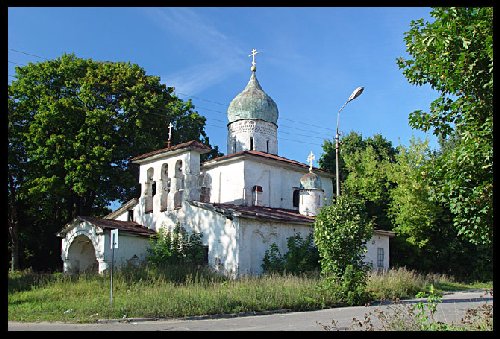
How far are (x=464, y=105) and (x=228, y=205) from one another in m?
17.4

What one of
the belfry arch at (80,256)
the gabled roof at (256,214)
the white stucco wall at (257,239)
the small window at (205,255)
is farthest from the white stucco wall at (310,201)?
the belfry arch at (80,256)

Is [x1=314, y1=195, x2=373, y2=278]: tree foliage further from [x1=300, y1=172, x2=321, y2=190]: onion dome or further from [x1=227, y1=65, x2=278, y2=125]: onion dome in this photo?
[x1=227, y1=65, x2=278, y2=125]: onion dome

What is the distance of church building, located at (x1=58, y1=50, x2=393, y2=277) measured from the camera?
2467cm

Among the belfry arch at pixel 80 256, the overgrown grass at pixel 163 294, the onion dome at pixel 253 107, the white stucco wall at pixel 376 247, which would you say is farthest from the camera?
the onion dome at pixel 253 107

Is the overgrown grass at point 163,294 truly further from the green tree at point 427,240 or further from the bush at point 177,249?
the green tree at point 427,240

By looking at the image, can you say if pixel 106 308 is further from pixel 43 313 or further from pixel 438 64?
pixel 438 64

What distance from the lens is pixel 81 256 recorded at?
27859 mm

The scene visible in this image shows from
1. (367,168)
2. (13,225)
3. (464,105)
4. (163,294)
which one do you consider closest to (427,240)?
(367,168)

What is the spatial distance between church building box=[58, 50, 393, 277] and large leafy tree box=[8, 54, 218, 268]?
400cm

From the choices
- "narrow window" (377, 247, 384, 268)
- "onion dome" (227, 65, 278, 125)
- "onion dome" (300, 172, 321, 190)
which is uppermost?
"onion dome" (227, 65, 278, 125)

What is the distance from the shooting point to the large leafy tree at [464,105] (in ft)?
32.2

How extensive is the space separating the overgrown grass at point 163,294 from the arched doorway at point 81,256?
10.4 ft

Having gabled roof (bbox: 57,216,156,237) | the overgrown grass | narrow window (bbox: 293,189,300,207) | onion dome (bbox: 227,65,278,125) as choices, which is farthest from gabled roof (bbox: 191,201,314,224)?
onion dome (bbox: 227,65,278,125)
